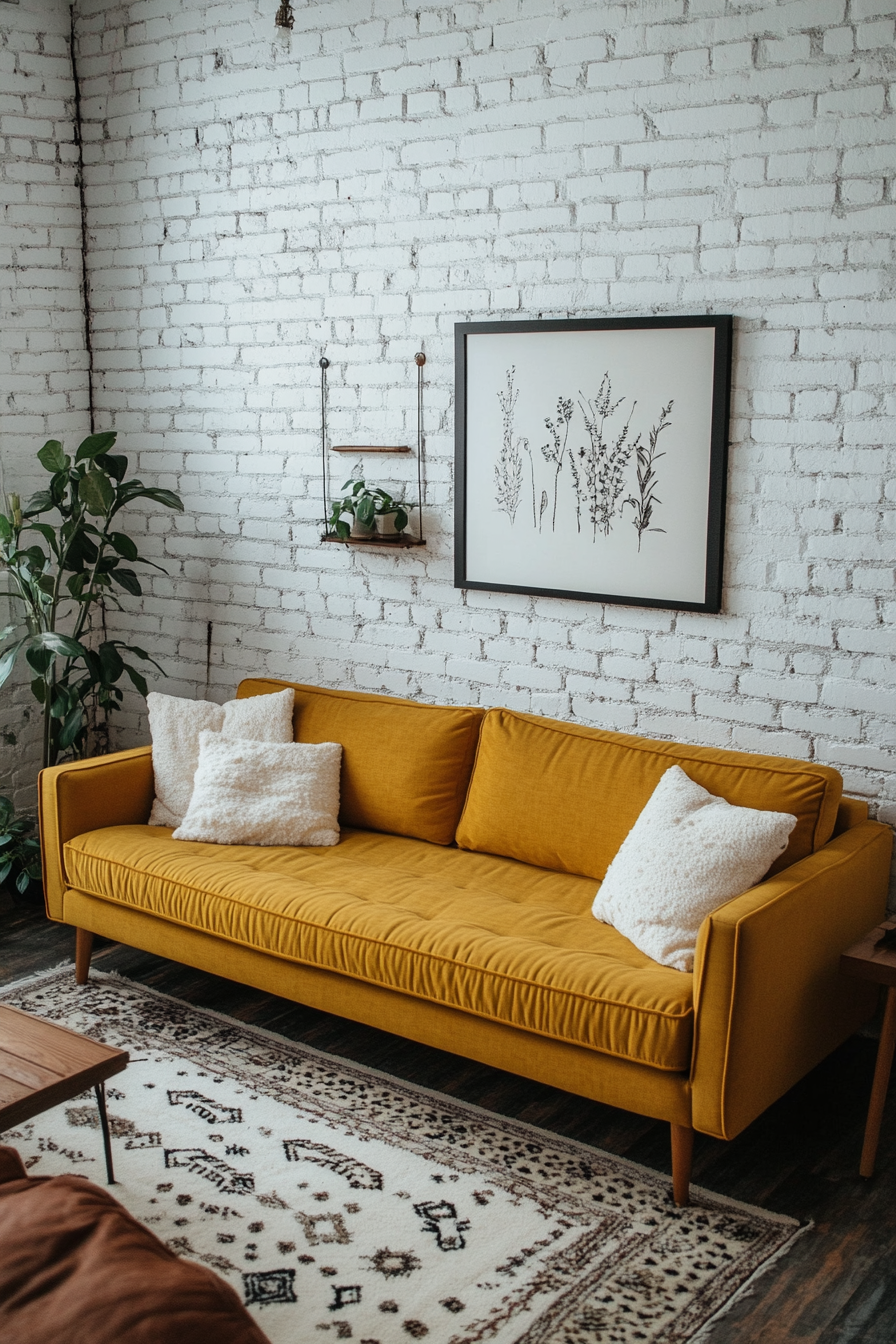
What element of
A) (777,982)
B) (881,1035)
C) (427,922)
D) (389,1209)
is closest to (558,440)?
(427,922)

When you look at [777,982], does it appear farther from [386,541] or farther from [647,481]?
[386,541]

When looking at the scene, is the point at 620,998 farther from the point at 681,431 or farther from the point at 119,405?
the point at 119,405

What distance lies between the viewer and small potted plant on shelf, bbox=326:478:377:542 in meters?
3.72

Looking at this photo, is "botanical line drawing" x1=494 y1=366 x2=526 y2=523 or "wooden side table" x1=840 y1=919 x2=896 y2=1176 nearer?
"wooden side table" x1=840 y1=919 x2=896 y2=1176

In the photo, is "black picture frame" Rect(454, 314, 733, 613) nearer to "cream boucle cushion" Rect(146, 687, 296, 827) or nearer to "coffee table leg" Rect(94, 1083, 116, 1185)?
"cream boucle cushion" Rect(146, 687, 296, 827)

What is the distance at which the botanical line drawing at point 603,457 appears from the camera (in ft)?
11.0

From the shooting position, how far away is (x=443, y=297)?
3.67 m

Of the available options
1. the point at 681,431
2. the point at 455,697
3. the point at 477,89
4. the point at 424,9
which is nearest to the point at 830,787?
the point at 681,431

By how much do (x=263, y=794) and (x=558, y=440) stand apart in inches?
51.4

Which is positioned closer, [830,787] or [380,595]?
[830,787]

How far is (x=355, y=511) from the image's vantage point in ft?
12.3

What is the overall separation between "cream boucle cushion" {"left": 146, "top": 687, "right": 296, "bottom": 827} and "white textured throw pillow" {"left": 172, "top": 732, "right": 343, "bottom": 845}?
8 cm

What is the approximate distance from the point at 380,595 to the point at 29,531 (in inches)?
53.5

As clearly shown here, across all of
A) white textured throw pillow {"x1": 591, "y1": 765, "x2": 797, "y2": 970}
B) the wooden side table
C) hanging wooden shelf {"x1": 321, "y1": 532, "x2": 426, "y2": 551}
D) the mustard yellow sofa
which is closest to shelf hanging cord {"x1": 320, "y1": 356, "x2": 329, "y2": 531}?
hanging wooden shelf {"x1": 321, "y1": 532, "x2": 426, "y2": 551}
